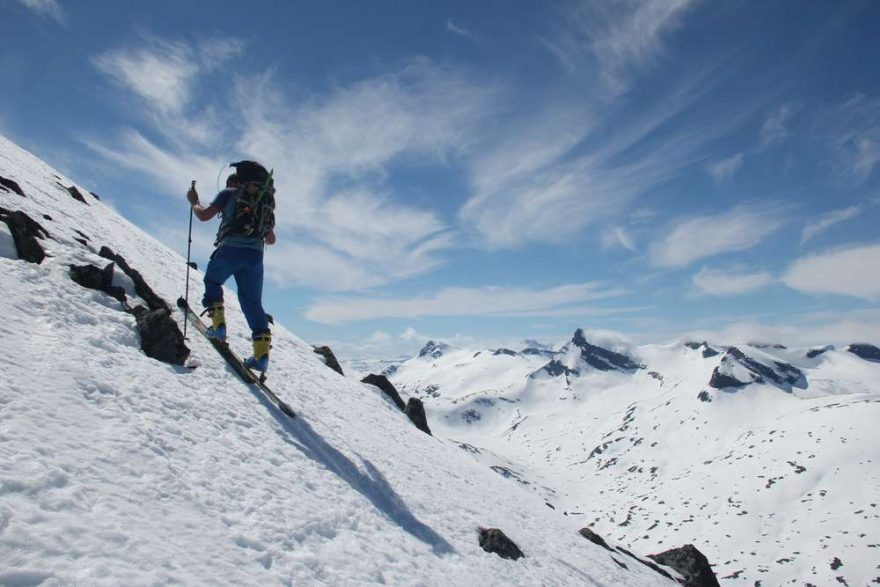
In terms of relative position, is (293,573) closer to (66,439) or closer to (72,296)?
(66,439)

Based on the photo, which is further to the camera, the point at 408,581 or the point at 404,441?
the point at 404,441

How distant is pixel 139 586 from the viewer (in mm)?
4902

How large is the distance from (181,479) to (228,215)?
23.1ft

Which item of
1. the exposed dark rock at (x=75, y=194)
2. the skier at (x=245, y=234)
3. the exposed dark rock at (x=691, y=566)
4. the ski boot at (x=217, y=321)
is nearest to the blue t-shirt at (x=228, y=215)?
the skier at (x=245, y=234)

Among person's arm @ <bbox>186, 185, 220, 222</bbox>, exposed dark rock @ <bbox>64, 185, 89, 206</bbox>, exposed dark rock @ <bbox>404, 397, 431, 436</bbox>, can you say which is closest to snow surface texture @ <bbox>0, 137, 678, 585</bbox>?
person's arm @ <bbox>186, 185, 220, 222</bbox>

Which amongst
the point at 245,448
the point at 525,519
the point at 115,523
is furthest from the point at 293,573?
the point at 525,519

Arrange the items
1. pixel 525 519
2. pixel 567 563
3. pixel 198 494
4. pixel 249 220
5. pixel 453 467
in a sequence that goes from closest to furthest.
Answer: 1. pixel 198 494
2. pixel 249 220
3. pixel 567 563
4. pixel 525 519
5. pixel 453 467

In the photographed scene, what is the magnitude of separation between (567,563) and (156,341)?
1254cm

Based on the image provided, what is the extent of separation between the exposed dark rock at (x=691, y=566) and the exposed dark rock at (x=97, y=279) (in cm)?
3013

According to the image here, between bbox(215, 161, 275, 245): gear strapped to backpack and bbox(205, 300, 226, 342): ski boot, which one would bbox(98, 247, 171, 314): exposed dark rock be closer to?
bbox(205, 300, 226, 342): ski boot

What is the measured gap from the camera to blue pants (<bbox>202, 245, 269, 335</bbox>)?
1246cm

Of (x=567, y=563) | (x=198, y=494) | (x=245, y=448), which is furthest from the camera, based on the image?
(x=567, y=563)

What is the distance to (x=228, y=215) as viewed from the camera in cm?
1227

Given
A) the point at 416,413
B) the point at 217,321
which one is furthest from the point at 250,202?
the point at 416,413
